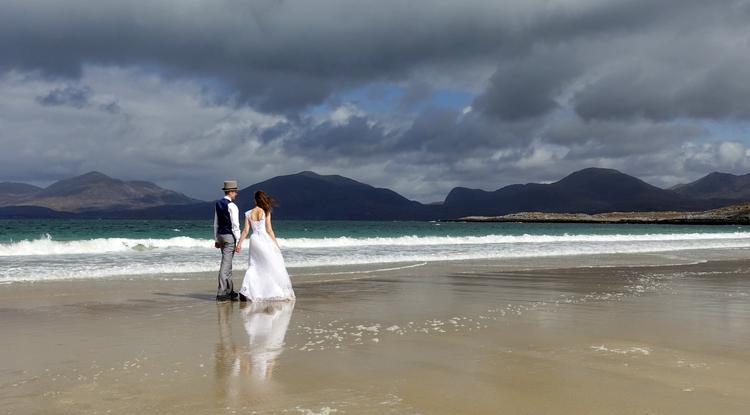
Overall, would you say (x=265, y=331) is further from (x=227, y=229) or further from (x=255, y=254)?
(x=227, y=229)

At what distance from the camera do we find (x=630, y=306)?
34.0ft

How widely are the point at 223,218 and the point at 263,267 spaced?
52.6 inches

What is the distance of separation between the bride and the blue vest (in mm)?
459

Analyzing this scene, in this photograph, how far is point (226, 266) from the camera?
1144cm

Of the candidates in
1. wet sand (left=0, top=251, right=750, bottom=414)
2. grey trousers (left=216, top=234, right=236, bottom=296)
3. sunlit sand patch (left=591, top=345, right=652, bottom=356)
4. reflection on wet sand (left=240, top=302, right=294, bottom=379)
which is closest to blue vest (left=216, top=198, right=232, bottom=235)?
grey trousers (left=216, top=234, right=236, bottom=296)

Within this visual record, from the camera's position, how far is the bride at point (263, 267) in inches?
437

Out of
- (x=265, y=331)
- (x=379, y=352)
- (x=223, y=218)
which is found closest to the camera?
(x=379, y=352)

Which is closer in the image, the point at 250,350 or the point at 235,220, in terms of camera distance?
the point at 250,350

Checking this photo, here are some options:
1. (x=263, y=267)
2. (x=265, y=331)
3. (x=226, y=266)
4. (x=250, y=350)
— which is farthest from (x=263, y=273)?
(x=250, y=350)

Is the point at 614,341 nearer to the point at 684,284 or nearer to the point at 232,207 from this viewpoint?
the point at 232,207

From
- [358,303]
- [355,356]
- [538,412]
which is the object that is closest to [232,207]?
[358,303]

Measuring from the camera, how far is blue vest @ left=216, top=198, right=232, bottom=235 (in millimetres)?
11562

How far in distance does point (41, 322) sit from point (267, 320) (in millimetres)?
3257

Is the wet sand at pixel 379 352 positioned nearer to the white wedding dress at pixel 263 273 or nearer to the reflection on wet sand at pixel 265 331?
the reflection on wet sand at pixel 265 331
